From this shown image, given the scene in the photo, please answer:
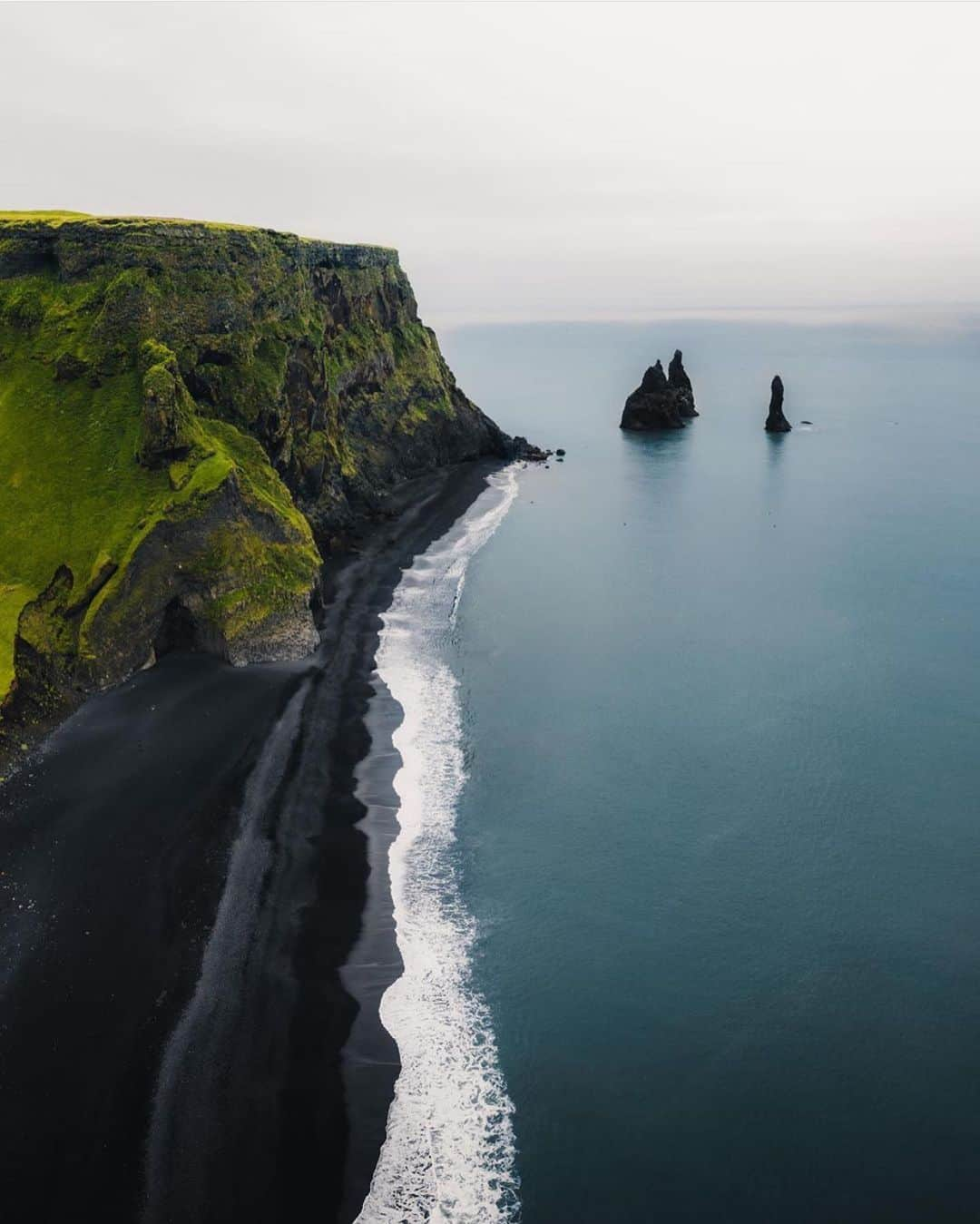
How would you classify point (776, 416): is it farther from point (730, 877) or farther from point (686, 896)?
point (686, 896)

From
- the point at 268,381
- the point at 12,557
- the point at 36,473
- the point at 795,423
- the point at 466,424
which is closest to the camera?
the point at 12,557

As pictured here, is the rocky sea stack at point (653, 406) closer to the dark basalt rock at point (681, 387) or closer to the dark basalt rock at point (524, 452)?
the dark basalt rock at point (681, 387)

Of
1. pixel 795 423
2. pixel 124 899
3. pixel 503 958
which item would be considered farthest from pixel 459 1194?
pixel 795 423

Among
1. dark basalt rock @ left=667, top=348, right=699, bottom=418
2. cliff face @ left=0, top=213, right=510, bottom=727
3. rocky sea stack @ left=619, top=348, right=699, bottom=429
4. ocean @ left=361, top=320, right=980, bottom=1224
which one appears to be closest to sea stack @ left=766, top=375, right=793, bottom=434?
rocky sea stack @ left=619, top=348, right=699, bottom=429

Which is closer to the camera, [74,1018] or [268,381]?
[74,1018]

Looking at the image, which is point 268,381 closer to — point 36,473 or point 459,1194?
point 36,473

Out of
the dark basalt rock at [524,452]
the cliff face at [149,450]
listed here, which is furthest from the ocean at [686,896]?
the dark basalt rock at [524,452]

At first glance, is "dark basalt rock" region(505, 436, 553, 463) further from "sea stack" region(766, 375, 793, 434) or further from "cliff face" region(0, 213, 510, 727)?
"cliff face" region(0, 213, 510, 727)
